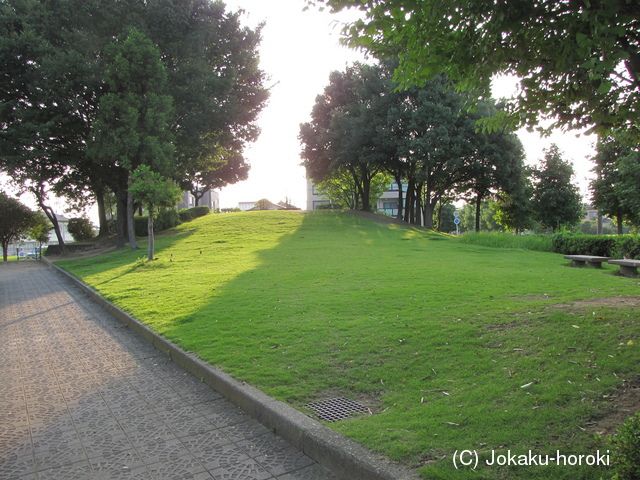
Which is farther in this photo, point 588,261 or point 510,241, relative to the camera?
point 510,241

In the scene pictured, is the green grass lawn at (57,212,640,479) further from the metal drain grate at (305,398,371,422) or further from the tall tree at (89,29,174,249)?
the tall tree at (89,29,174,249)

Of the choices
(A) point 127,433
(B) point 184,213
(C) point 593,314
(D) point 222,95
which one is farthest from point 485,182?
(A) point 127,433

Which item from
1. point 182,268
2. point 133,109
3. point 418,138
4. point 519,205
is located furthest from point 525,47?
point 519,205

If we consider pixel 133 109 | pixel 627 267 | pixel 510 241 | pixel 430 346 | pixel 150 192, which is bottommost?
pixel 430 346

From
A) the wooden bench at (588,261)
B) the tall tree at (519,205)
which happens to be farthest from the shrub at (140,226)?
the tall tree at (519,205)

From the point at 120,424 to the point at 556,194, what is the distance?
45.3 metres

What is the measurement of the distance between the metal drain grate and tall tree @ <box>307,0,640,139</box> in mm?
3299

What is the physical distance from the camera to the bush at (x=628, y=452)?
7.17ft

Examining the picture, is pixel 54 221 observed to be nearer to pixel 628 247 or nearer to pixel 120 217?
pixel 120 217

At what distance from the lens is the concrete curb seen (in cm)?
298

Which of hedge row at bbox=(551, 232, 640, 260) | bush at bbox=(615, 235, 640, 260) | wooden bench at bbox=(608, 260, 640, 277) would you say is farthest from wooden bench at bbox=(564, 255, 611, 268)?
hedge row at bbox=(551, 232, 640, 260)

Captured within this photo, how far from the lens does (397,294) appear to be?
9.14 meters

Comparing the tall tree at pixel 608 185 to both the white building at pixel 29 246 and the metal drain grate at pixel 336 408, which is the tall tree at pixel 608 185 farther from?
the white building at pixel 29 246

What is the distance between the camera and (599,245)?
1756 cm
